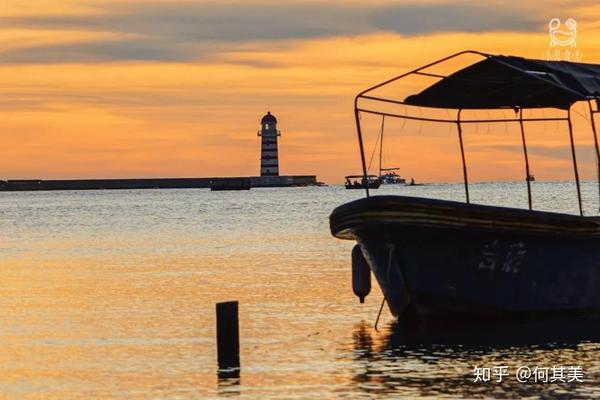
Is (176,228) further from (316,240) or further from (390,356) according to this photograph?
(390,356)

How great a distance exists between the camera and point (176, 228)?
81000 millimetres

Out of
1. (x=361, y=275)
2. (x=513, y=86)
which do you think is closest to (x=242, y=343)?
(x=361, y=275)

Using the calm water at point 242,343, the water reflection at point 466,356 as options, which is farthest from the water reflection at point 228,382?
the water reflection at point 466,356

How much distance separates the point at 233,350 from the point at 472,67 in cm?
732

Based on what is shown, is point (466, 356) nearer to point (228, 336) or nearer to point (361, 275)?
point (228, 336)

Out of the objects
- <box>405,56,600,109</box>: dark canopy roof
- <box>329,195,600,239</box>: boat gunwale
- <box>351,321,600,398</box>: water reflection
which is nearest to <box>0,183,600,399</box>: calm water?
<box>351,321,600,398</box>: water reflection

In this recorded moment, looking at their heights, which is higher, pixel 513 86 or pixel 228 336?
pixel 513 86

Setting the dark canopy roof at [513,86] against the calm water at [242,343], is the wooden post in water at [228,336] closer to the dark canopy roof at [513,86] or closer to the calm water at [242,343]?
the calm water at [242,343]

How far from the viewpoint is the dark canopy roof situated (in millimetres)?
22641

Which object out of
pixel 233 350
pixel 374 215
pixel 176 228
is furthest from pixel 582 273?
pixel 176 228

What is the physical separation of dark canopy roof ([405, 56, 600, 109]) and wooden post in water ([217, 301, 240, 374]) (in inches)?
263

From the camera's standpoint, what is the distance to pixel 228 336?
1975 cm

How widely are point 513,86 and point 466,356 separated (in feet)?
21.3

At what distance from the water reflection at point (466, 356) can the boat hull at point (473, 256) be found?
352mm
